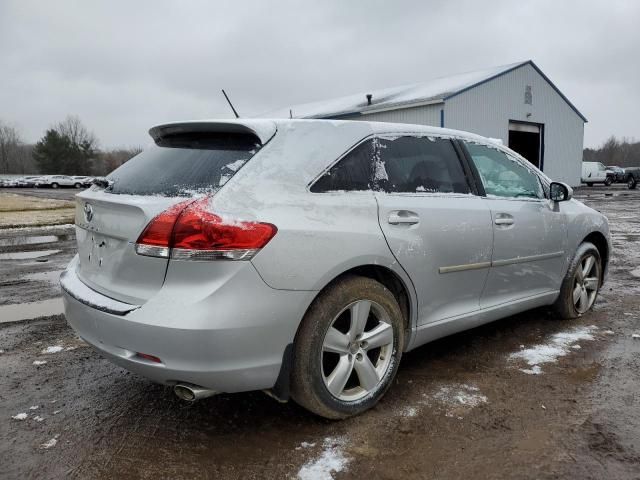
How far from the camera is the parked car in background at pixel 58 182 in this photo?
49.9 metres

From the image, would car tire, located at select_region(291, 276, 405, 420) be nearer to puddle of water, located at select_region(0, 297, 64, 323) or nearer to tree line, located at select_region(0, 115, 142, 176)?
puddle of water, located at select_region(0, 297, 64, 323)

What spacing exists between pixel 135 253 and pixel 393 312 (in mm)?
1399

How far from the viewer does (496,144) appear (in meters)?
4.02

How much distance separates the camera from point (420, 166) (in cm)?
329

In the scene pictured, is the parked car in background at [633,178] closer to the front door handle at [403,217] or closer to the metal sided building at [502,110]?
the metal sided building at [502,110]

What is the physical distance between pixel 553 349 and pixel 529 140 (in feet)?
92.1

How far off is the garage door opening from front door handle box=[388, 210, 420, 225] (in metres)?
26.7

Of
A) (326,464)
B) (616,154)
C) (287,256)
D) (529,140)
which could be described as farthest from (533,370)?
(616,154)

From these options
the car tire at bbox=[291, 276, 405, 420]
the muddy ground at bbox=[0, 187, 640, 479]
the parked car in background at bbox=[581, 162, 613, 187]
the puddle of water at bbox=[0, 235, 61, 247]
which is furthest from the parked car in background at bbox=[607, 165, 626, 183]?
the car tire at bbox=[291, 276, 405, 420]

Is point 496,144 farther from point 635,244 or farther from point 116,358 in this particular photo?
point 635,244

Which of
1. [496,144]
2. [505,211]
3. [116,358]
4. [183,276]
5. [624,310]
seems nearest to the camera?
[183,276]

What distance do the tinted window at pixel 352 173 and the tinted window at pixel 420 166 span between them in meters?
0.10

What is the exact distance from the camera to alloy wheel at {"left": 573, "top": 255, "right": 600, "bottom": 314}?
4.57 metres

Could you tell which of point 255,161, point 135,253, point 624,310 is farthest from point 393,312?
point 624,310
